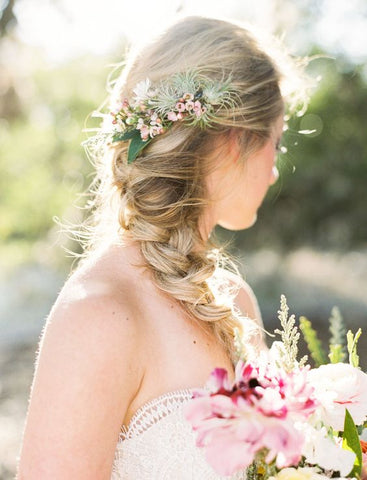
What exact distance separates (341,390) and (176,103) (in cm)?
109

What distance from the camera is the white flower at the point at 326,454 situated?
1433 millimetres

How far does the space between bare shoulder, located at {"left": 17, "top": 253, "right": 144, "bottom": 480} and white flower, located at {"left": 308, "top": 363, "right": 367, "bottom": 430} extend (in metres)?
0.50

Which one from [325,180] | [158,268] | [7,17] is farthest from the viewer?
[325,180]

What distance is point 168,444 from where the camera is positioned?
1.93m

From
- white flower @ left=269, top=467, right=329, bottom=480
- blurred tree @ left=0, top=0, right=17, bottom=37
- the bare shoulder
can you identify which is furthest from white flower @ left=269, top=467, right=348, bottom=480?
blurred tree @ left=0, top=0, right=17, bottom=37

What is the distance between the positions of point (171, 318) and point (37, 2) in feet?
18.7

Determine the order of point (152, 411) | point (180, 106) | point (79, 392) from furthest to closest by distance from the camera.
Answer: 1. point (180, 106)
2. point (152, 411)
3. point (79, 392)

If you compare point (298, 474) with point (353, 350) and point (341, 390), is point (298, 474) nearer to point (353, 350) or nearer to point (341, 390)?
point (341, 390)

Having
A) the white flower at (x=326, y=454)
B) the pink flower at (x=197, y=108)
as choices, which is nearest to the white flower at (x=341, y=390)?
the white flower at (x=326, y=454)

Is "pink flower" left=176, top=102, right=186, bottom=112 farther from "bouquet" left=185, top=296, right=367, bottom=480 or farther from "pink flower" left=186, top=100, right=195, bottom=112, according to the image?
"bouquet" left=185, top=296, right=367, bottom=480

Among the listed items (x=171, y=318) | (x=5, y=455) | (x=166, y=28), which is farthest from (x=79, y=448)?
(x=5, y=455)

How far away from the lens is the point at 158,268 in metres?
2.12

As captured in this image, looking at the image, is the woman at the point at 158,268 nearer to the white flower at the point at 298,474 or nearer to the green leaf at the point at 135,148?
the green leaf at the point at 135,148

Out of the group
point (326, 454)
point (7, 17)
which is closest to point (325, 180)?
point (7, 17)
